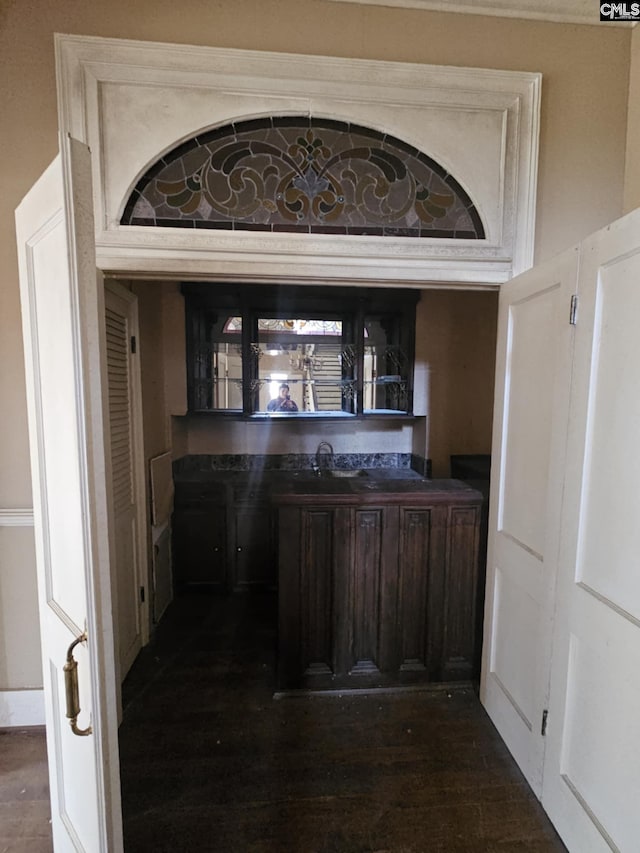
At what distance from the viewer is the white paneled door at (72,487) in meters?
0.90

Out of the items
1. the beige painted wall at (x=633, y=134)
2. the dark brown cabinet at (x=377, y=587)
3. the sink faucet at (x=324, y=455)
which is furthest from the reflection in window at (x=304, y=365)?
the beige painted wall at (x=633, y=134)

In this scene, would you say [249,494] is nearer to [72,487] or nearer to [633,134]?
[72,487]

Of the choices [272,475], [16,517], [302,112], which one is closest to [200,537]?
[272,475]

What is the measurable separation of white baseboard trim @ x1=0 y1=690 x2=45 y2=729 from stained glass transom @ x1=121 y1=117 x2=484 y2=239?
2162 millimetres

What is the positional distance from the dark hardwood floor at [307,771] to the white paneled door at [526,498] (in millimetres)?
201

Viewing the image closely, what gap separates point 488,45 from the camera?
1641mm

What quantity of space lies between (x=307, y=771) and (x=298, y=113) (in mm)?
2663

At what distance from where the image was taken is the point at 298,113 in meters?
1.60

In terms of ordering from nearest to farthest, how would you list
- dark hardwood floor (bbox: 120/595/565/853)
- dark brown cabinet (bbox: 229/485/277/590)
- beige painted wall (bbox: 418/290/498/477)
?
dark hardwood floor (bbox: 120/595/565/853) < dark brown cabinet (bbox: 229/485/277/590) < beige painted wall (bbox: 418/290/498/477)

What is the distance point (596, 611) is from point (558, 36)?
221cm

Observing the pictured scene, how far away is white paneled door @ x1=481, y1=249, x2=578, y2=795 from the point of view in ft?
4.83

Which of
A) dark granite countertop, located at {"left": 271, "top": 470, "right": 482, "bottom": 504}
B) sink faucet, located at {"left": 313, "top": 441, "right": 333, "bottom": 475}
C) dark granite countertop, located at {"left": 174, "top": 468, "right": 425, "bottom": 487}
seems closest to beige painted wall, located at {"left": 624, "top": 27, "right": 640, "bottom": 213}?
dark granite countertop, located at {"left": 271, "top": 470, "right": 482, "bottom": 504}

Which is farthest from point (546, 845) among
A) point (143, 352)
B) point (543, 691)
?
point (143, 352)

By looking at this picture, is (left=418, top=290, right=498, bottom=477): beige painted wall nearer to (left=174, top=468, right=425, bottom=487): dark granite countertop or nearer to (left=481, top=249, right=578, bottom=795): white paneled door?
(left=174, top=468, right=425, bottom=487): dark granite countertop
